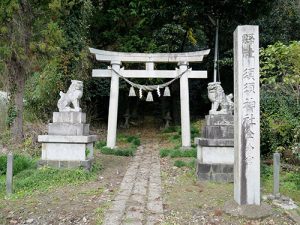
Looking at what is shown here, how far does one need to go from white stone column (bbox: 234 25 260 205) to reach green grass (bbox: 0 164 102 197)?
3.82m

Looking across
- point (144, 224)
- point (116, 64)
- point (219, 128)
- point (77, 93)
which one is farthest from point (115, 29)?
point (144, 224)

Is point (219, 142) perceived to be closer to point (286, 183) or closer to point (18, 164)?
point (286, 183)

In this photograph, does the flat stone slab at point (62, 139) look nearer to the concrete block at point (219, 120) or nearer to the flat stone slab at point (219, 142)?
the flat stone slab at point (219, 142)

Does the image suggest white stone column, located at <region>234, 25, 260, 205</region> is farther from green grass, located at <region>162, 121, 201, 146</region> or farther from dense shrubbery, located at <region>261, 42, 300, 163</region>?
green grass, located at <region>162, 121, 201, 146</region>

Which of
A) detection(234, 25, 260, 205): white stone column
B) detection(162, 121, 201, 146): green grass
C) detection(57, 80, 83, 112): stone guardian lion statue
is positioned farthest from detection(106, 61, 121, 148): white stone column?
detection(234, 25, 260, 205): white stone column

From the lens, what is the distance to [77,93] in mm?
8812

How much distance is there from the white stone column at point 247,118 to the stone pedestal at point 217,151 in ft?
7.25

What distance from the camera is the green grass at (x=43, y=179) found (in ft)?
23.3

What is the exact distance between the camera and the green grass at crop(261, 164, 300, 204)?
7.01m

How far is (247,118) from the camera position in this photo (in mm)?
5832

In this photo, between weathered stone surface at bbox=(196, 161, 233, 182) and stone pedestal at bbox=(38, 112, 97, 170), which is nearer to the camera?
weathered stone surface at bbox=(196, 161, 233, 182)

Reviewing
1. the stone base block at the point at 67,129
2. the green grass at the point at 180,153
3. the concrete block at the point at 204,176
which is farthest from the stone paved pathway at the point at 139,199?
the stone base block at the point at 67,129

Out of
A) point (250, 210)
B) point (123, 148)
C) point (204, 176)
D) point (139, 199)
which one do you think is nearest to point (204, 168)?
point (204, 176)

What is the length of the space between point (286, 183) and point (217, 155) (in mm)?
1668
